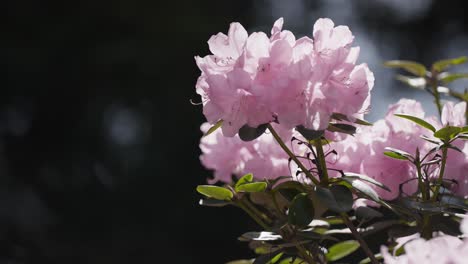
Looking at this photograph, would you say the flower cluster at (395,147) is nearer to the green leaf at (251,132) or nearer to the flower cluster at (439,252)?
the green leaf at (251,132)

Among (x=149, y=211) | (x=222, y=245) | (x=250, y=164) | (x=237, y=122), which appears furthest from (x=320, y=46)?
(x=149, y=211)

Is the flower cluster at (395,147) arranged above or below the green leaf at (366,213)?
above

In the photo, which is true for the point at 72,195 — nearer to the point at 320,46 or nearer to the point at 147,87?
the point at 147,87

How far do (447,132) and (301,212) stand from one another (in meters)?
0.17

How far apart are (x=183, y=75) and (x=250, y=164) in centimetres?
387

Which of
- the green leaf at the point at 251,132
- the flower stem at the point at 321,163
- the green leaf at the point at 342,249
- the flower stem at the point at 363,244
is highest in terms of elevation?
the green leaf at the point at 251,132

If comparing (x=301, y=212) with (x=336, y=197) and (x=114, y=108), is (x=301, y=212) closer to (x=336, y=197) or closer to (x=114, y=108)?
(x=336, y=197)

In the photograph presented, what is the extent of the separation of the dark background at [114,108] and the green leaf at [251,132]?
3.54 metres

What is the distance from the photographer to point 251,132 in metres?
0.76

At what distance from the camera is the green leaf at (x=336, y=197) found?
74 cm

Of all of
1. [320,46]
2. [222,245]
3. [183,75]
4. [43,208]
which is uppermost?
[183,75]

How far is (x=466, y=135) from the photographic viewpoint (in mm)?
809

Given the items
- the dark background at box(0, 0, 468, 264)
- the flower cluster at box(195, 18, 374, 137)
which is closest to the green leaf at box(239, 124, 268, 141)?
the flower cluster at box(195, 18, 374, 137)

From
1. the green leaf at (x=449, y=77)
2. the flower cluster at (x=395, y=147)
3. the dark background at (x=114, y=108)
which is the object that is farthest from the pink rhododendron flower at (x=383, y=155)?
the dark background at (x=114, y=108)
